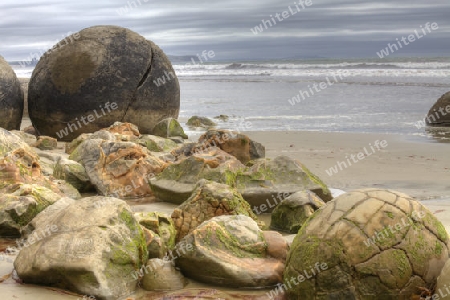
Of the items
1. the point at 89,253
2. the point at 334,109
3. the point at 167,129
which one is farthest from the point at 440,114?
the point at 89,253

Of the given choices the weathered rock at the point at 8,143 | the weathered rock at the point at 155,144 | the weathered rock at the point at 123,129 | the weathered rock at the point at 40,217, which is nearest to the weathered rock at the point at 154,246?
the weathered rock at the point at 40,217

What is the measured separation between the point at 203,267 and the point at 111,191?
9.44ft

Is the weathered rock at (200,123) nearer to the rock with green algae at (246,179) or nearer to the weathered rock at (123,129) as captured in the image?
the weathered rock at (123,129)

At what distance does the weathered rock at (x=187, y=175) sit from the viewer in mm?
6164

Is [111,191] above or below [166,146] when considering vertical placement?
above

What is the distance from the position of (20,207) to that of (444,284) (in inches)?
130

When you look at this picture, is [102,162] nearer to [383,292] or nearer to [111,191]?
[111,191]

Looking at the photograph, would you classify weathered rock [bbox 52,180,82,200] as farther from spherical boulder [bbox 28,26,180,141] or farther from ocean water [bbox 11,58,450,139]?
ocean water [bbox 11,58,450,139]

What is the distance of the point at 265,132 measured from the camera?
40.8 feet

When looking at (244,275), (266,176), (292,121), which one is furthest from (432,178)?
(292,121)

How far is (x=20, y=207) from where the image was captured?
4.96 metres

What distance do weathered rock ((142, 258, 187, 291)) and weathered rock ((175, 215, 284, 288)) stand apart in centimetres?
8

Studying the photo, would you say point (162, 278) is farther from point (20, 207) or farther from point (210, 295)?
point (20, 207)

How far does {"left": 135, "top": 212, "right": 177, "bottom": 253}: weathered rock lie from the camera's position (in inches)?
172
